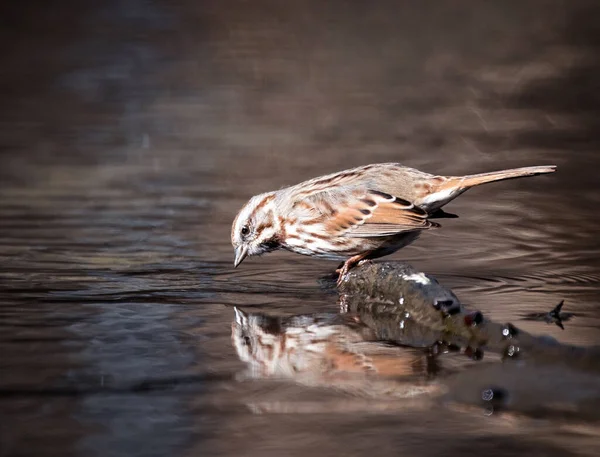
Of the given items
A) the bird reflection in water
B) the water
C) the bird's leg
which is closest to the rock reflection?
the bird reflection in water

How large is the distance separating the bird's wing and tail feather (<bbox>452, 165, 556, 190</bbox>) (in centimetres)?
27

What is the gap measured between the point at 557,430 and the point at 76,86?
1046cm

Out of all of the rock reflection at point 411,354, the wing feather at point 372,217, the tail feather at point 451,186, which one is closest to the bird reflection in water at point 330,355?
the rock reflection at point 411,354

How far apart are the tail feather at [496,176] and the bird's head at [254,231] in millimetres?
1114

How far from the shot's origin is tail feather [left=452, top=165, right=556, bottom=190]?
686 cm

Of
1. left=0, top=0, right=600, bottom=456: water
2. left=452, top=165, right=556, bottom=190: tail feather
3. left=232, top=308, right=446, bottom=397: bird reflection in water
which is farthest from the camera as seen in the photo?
left=452, top=165, right=556, bottom=190: tail feather

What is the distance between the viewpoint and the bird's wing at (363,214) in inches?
279

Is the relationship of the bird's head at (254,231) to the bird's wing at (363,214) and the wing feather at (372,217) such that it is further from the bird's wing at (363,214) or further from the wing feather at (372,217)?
the wing feather at (372,217)

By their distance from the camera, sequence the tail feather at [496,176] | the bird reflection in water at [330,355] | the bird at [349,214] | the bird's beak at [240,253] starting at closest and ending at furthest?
the bird reflection in water at [330,355] → the tail feather at [496,176] → the bird at [349,214] → the bird's beak at [240,253]

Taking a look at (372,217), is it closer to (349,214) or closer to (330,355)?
(349,214)

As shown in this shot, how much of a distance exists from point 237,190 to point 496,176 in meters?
3.41

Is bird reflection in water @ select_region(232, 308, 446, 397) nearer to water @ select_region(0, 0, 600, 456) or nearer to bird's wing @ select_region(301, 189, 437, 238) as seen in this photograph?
water @ select_region(0, 0, 600, 456)

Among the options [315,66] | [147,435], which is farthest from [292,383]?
[315,66]

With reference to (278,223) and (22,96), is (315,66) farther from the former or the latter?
(278,223)
